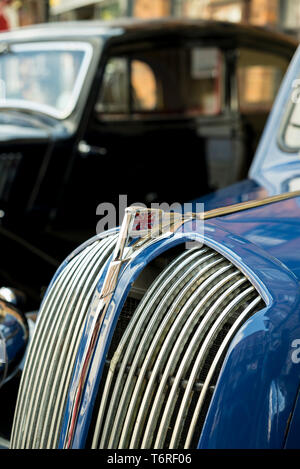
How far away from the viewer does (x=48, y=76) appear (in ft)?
15.0

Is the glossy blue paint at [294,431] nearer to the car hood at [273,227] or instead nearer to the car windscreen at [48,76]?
the car hood at [273,227]

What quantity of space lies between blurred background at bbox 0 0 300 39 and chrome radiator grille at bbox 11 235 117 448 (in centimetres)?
610

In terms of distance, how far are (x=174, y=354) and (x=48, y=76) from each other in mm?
3430

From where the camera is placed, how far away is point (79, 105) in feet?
14.6

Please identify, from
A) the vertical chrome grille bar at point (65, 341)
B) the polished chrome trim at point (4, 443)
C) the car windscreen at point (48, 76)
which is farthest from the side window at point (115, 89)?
the polished chrome trim at point (4, 443)

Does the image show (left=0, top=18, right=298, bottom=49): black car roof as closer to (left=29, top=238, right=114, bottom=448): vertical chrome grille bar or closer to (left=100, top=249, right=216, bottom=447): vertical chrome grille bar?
(left=29, top=238, right=114, bottom=448): vertical chrome grille bar

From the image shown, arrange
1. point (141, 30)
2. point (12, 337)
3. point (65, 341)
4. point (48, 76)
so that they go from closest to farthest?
point (65, 341) → point (12, 337) → point (48, 76) → point (141, 30)

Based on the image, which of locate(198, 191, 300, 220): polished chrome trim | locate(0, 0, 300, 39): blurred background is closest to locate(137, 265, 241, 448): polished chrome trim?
locate(198, 191, 300, 220): polished chrome trim

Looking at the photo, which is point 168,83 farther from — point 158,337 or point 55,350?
point 158,337

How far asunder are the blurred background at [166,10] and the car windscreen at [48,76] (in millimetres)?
3547

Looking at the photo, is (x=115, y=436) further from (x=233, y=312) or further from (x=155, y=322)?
(x=233, y=312)

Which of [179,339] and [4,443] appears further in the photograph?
[4,443]

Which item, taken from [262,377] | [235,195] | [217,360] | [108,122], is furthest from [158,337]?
[108,122]
